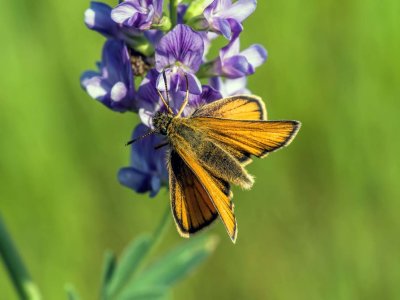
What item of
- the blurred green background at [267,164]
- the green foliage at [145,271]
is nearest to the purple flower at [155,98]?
the green foliage at [145,271]

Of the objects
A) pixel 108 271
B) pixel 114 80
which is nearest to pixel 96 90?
pixel 114 80

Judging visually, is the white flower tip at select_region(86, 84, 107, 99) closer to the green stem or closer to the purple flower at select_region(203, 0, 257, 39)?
the purple flower at select_region(203, 0, 257, 39)

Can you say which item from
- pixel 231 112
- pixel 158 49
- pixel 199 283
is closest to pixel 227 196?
pixel 231 112

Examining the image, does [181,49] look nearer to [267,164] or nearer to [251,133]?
[251,133]

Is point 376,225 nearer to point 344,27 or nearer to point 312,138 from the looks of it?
point 312,138

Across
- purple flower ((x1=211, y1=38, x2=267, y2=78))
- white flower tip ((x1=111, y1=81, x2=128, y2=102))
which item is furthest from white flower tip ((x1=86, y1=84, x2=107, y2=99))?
purple flower ((x1=211, y1=38, x2=267, y2=78))

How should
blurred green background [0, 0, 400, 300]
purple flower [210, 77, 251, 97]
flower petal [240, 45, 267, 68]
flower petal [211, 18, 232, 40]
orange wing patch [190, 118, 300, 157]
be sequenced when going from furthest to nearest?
1. blurred green background [0, 0, 400, 300]
2. purple flower [210, 77, 251, 97]
3. flower petal [240, 45, 267, 68]
4. orange wing patch [190, 118, 300, 157]
5. flower petal [211, 18, 232, 40]

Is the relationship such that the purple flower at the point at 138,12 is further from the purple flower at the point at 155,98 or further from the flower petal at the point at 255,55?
the flower petal at the point at 255,55
